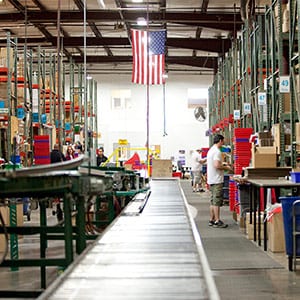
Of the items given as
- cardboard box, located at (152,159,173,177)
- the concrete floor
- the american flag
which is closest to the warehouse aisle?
the concrete floor

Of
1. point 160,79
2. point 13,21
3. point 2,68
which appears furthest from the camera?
point 13,21

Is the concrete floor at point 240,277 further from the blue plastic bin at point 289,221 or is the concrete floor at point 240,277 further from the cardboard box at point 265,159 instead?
the cardboard box at point 265,159

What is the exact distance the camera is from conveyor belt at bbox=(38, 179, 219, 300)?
2.22m

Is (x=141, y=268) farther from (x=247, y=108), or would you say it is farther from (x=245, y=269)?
(x=247, y=108)

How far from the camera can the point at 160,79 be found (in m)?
12.5

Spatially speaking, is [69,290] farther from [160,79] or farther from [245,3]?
[245,3]

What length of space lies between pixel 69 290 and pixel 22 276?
14.2 feet

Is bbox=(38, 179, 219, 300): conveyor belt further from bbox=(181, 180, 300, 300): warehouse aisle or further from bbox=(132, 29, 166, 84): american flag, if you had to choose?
bbox=(132, 29, 166, 84): american flag

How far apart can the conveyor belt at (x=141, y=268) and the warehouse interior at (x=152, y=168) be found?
10 mm

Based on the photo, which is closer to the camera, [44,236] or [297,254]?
[44,236]

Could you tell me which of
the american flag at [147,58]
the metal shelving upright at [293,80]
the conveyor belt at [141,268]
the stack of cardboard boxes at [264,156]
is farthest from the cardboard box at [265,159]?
the conveyor belt at [141,268]

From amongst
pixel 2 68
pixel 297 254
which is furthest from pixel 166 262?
pixel 2 68

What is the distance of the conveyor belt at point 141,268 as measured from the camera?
222 cm

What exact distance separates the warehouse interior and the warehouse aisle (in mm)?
21
